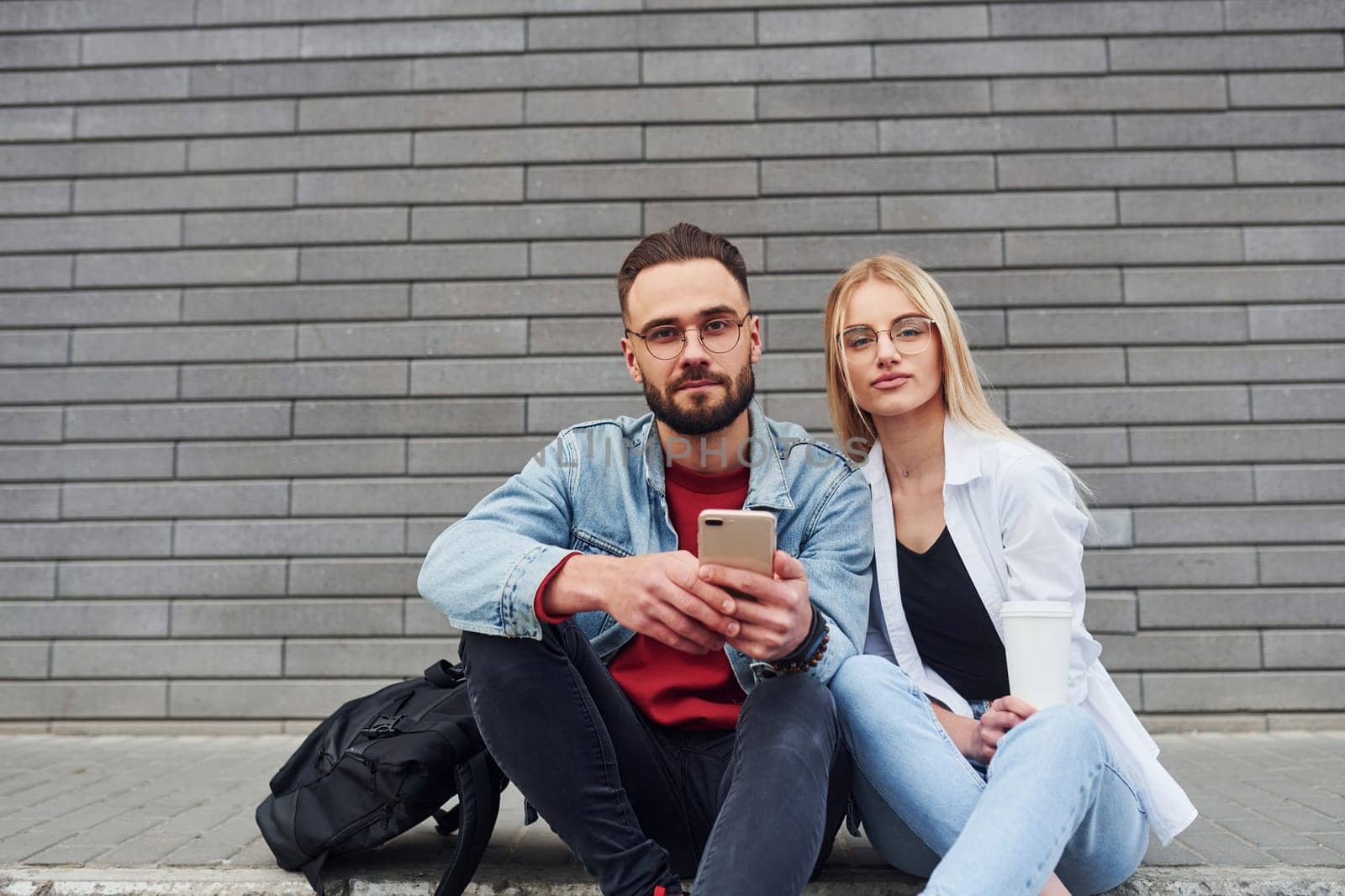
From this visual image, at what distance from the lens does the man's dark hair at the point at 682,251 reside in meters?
2.39

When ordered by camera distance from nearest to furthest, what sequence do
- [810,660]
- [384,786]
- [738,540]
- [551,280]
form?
1. [738,540]
2. [810,660]
3. [384,786]
4. [551,280]

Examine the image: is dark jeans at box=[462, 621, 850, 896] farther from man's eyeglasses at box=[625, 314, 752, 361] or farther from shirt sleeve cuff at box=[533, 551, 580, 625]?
man's eyeglasses at box=[625, 314, 752, 361]

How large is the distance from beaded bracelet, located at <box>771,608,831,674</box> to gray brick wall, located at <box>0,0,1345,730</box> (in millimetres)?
2496

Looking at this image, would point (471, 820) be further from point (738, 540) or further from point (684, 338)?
point (684, 338)

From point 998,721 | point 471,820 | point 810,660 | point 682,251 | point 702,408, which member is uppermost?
point 682,251

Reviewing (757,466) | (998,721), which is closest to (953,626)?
(998,721)

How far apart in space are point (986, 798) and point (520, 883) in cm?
122

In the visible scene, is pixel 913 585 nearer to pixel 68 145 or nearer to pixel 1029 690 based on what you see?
pixel 1029 690

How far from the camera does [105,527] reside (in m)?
4.55

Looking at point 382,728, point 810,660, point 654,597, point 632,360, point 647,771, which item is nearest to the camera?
point 654,597

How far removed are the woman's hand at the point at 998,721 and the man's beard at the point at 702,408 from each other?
2.96 feet

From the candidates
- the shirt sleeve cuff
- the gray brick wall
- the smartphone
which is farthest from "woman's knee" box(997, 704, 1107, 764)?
the gray brick wall

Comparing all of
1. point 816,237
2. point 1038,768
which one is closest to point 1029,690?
point 1038,768

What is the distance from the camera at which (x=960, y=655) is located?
2229mm
